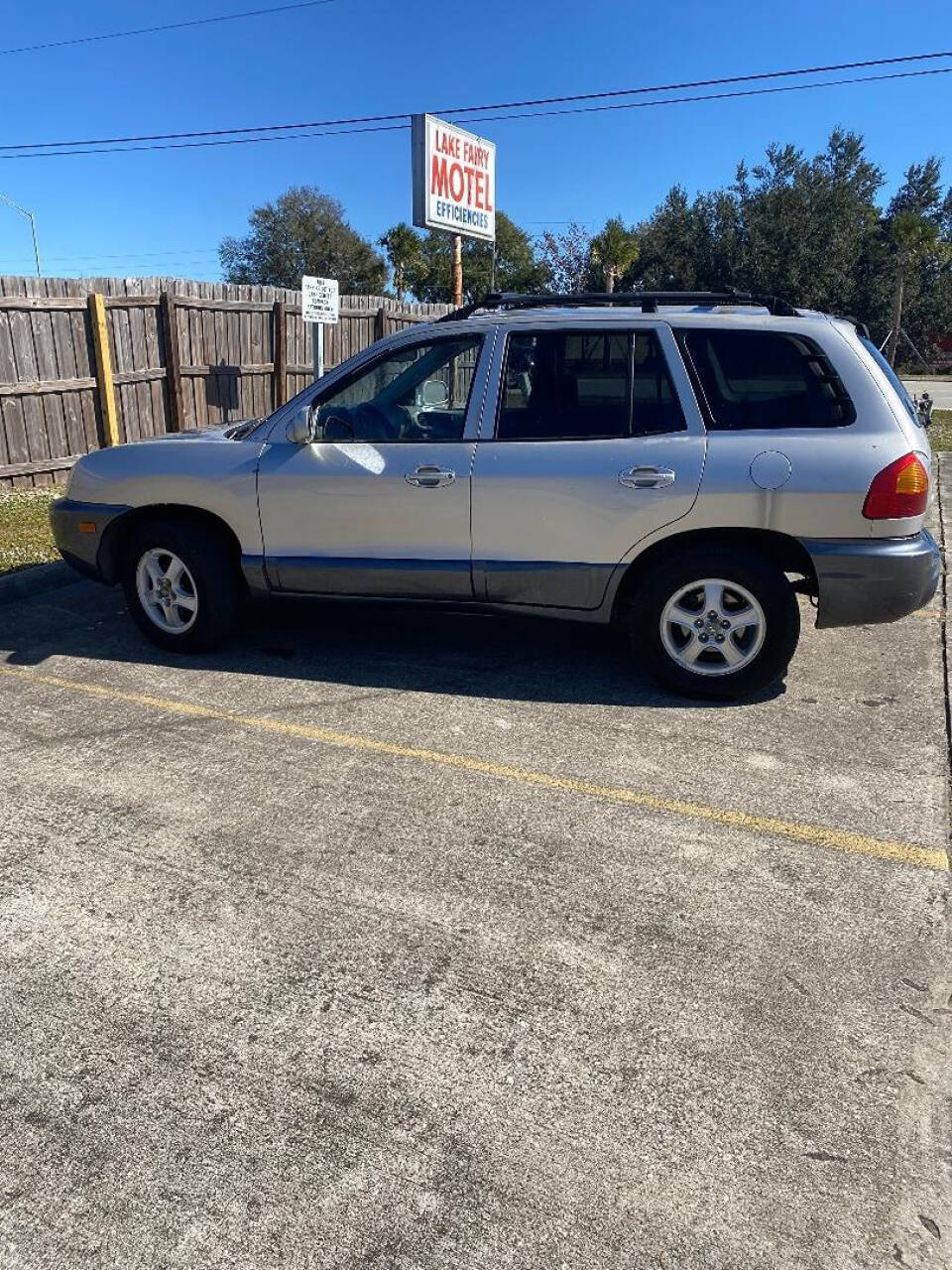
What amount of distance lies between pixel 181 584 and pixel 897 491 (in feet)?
12.4

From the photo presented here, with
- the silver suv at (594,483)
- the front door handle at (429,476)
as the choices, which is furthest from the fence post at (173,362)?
the front door handle at (429,476)

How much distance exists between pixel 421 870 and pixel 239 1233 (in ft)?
4.78

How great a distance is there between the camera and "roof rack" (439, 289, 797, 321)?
4855 mm

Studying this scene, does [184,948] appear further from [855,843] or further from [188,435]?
[188,435]

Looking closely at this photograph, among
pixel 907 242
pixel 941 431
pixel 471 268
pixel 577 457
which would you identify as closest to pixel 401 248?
pixel 471 268

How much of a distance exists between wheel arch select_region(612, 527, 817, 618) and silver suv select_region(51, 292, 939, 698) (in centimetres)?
1

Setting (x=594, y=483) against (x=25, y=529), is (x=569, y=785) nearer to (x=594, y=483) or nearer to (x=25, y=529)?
(x=594, y=483)

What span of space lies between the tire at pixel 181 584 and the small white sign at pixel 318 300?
5.95m

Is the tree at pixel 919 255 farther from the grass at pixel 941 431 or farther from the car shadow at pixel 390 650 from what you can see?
the car shadow at pixel 390 650

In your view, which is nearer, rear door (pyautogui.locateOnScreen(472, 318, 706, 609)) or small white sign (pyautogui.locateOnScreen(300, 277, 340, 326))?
rear door (pyautogui.locateOnScreen(472, 318, 706, 609))

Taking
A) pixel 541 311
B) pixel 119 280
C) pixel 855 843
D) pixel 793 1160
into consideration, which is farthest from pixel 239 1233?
pixel 119 280

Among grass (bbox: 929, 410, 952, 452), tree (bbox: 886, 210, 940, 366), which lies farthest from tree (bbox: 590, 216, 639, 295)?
grass (bbox: 929, 410, 952, 452)

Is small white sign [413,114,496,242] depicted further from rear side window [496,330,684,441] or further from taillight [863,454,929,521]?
taillight [863,454,929,521]

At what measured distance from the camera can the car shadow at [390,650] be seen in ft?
16.7
